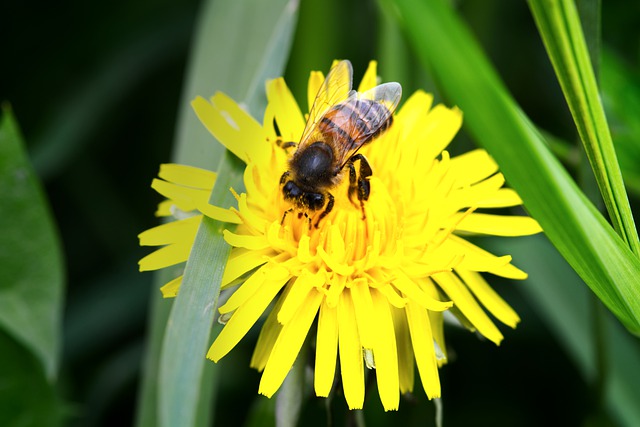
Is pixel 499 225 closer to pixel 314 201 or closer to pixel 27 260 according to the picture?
pixel 314 201

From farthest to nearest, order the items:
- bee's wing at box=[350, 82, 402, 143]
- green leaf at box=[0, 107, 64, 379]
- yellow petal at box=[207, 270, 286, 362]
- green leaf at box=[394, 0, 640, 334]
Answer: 1. green leaf at box=[0, 107, 64, 379]
2. bee's wing at box=[350, 82, 402, 143]
3. yellow petal at box=[207, 270, 286, 362]
4. green leaf at box=[394, 0, 640, 334]

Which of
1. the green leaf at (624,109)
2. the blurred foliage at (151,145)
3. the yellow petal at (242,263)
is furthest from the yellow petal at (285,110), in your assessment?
the green leaf at (624,109)

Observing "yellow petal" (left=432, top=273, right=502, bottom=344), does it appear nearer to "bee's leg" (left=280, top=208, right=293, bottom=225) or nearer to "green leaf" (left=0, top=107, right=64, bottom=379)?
"bee's leg" (left=280, top=208, right=293, bottom=225)

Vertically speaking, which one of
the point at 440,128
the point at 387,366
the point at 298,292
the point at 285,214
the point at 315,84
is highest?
the point at 315,84

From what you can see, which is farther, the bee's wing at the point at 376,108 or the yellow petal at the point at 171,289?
the bee's wing at the point at 376,108

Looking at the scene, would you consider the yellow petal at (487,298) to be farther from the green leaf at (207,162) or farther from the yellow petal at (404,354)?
the green leaf at (207,162)

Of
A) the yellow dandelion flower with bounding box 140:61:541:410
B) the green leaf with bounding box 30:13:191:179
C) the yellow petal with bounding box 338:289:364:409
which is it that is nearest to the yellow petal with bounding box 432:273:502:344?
the yellow dandelion flower with bounding box 140:61:541:410

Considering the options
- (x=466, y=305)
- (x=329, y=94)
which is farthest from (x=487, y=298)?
(x=329, y=94)
